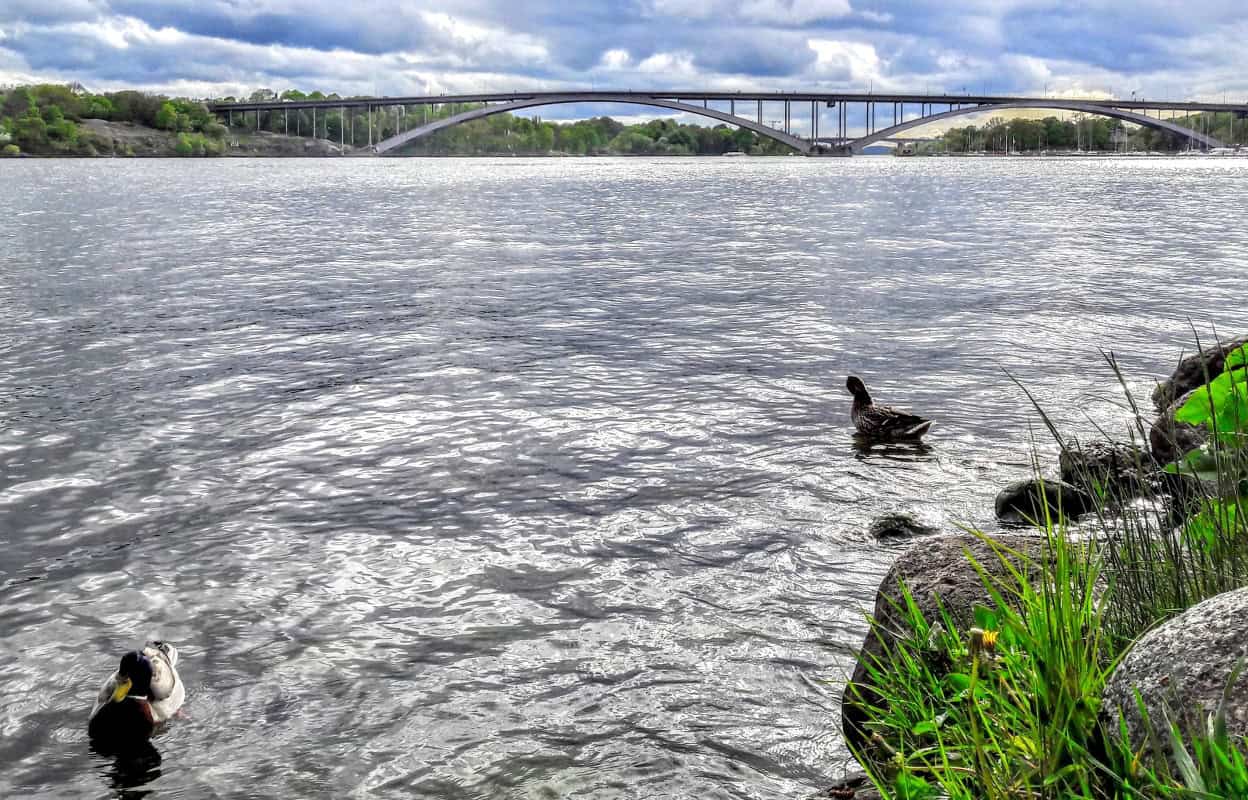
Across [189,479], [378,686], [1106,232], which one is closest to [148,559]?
[189,479]

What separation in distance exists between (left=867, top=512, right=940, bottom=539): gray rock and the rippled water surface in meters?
0.31

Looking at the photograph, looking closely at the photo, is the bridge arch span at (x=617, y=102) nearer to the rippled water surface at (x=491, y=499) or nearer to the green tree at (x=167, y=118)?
the green tree at (x=167, y=118)

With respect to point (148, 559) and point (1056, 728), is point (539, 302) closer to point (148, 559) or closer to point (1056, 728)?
point (148, 559)

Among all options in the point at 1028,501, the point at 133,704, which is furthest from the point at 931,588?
the point at 133,704

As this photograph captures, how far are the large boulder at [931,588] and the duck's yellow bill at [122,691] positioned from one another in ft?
11.1

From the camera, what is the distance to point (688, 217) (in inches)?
1766

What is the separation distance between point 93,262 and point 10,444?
17346mm

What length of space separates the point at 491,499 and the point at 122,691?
3.76m

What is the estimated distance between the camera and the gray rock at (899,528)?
25.5 ft

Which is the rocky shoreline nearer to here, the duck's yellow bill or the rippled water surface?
the rippled water surface

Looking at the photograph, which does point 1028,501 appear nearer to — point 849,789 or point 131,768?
point 849,789

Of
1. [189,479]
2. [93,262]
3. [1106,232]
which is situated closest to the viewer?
[189,479]

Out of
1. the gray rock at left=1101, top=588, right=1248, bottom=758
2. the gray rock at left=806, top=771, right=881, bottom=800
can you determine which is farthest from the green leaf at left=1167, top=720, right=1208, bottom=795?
the gray rock at left=806, top=771, right=881, bottom=800

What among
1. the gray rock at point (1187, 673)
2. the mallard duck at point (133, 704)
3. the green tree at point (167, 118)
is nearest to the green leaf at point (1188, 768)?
the gray rock at point (1187, 673)
